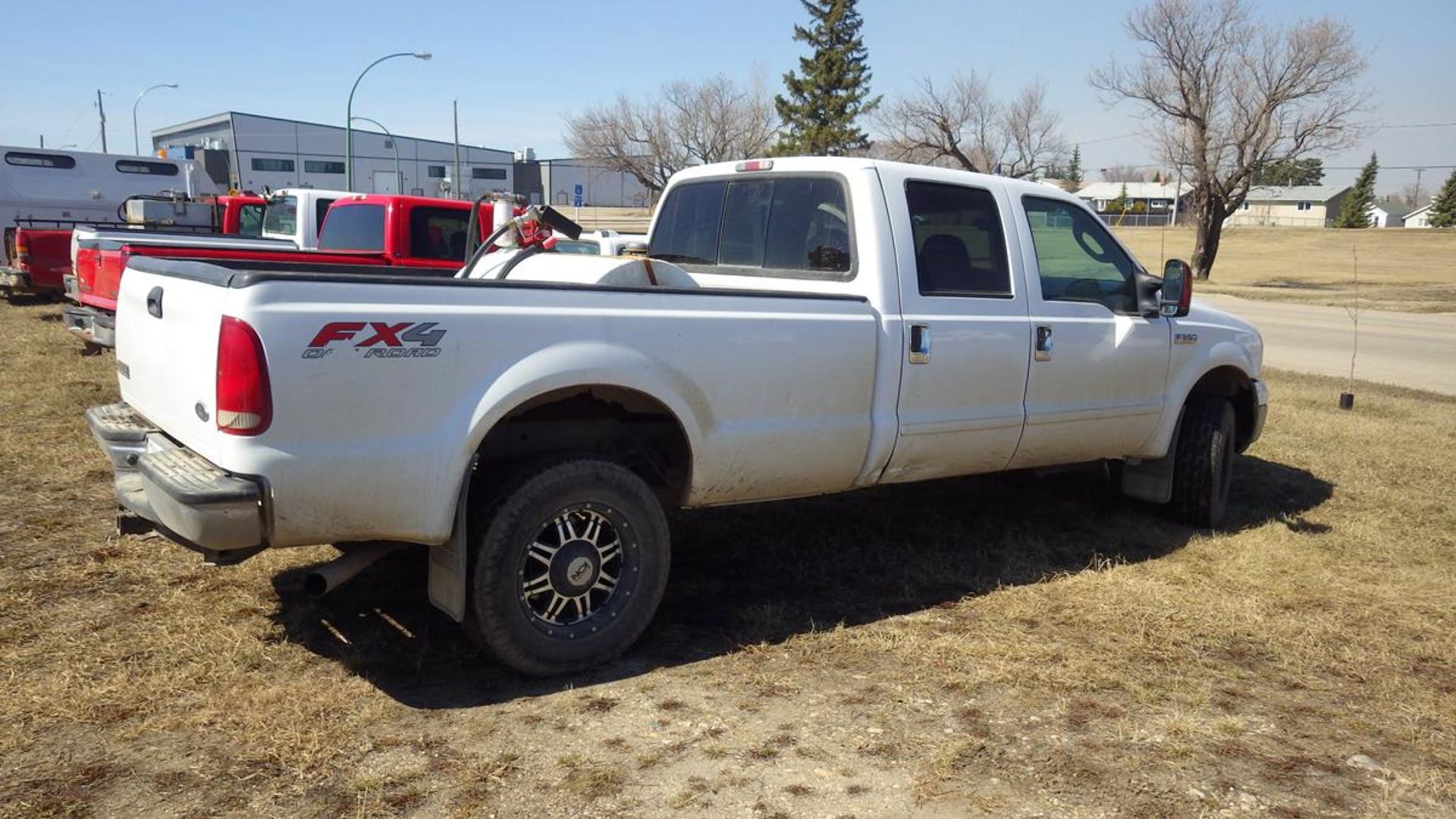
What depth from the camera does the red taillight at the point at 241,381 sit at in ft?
10.5

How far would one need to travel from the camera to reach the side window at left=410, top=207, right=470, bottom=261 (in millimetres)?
11398

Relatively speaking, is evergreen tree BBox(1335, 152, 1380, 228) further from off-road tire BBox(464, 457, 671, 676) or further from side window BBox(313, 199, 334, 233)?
off-road tire BBox(464, 457, 671, 676)

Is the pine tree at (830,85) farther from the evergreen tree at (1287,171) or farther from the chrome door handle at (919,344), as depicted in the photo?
the chrome door handle at (919,344)

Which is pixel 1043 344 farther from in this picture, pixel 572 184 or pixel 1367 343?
pixel 572 184

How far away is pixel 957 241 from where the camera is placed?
16.7ft

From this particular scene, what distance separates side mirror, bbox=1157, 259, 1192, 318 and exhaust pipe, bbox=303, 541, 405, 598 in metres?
4.06

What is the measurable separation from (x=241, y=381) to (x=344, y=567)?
0.82m

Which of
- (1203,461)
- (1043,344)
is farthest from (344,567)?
(1203,461)

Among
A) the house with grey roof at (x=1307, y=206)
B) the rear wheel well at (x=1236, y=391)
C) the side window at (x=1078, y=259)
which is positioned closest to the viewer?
the side window at (x=1078, y=259)

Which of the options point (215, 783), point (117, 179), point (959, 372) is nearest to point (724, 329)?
point (959, 372)

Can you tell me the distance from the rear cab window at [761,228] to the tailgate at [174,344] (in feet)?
8.29

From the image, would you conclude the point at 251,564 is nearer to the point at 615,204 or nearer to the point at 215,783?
the point at 215,783

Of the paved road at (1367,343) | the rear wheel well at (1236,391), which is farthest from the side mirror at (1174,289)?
the paved road at (1367,343)

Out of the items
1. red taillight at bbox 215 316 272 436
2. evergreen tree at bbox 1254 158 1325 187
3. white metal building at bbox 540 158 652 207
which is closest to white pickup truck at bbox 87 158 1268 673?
red taillight at bbox 215 316 272 436
